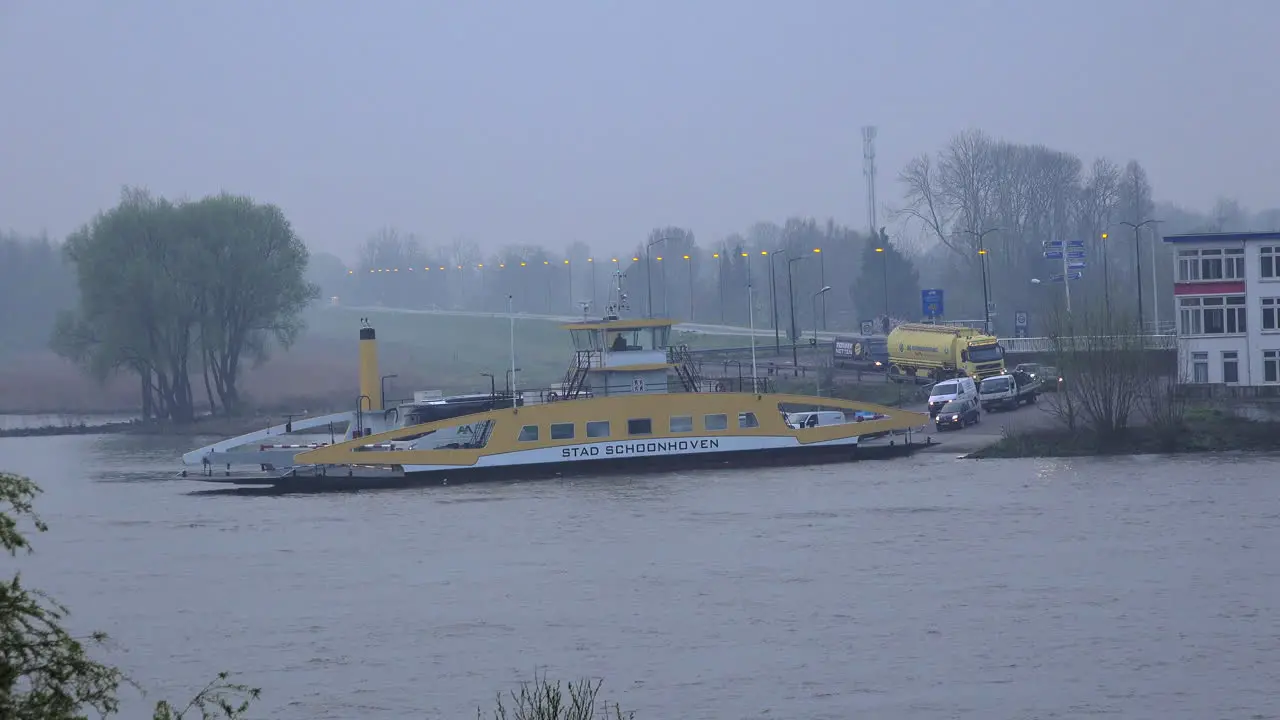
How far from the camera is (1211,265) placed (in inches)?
1993

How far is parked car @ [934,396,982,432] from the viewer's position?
159ft

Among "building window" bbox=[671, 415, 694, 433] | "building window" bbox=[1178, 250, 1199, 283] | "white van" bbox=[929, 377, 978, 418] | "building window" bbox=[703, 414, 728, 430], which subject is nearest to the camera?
"building window" bbox=[671, 415, 694, 433]

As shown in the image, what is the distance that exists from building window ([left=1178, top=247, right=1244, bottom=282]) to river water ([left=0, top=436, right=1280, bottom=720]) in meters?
11.6

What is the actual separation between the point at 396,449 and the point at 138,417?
136 feet

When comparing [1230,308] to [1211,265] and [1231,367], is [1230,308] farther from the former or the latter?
[1231,367]

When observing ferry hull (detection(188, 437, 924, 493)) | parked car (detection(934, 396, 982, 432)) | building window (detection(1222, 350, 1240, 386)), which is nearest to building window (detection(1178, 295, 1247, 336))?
building window (detection(1222, 350, 1240, 386))

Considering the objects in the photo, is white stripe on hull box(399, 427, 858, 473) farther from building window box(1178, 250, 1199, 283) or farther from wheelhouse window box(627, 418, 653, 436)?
building window box(1178, 250, 1199, 283)

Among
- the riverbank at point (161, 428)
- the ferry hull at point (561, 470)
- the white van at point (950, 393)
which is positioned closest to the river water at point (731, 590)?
the ferry hull at point (561, 470)

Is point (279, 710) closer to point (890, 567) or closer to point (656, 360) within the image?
point (890, 567)

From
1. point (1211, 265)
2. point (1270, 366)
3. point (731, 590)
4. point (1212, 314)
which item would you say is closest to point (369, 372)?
point (731, 590)

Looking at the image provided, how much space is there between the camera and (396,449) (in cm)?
4216

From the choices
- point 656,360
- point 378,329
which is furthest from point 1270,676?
point 378,329

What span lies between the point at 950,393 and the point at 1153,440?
32.4 feet

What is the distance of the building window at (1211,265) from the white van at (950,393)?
7809mm
